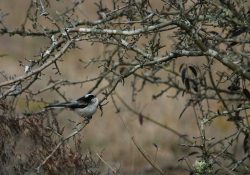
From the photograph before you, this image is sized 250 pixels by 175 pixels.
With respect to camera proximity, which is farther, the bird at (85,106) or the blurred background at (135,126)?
the blurred background at (135,126)

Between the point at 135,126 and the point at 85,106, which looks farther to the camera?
the point at 135,126

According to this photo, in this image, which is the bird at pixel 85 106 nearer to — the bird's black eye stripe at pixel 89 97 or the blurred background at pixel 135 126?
the bird's black eye stripe at pixel 89 97

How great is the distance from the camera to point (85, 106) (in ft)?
20.7

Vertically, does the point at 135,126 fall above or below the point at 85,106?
above

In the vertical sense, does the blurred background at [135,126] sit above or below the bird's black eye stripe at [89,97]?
above

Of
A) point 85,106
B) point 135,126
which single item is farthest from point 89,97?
point 135,126

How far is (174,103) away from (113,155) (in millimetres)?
1416

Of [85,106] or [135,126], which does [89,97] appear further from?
[135,126]

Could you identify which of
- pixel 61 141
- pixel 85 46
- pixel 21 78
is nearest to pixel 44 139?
pixel 61 141

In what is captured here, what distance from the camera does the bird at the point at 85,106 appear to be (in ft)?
20.0

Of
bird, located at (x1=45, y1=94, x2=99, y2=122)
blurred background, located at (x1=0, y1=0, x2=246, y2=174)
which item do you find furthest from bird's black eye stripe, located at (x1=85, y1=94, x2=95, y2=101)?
blurred background, located at (x1=0, y1=0, x2=246, y2=174)

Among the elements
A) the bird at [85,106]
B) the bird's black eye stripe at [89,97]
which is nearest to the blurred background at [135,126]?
the bird at [85,106]

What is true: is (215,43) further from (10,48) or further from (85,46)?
(10,48)

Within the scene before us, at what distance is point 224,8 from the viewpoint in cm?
551
